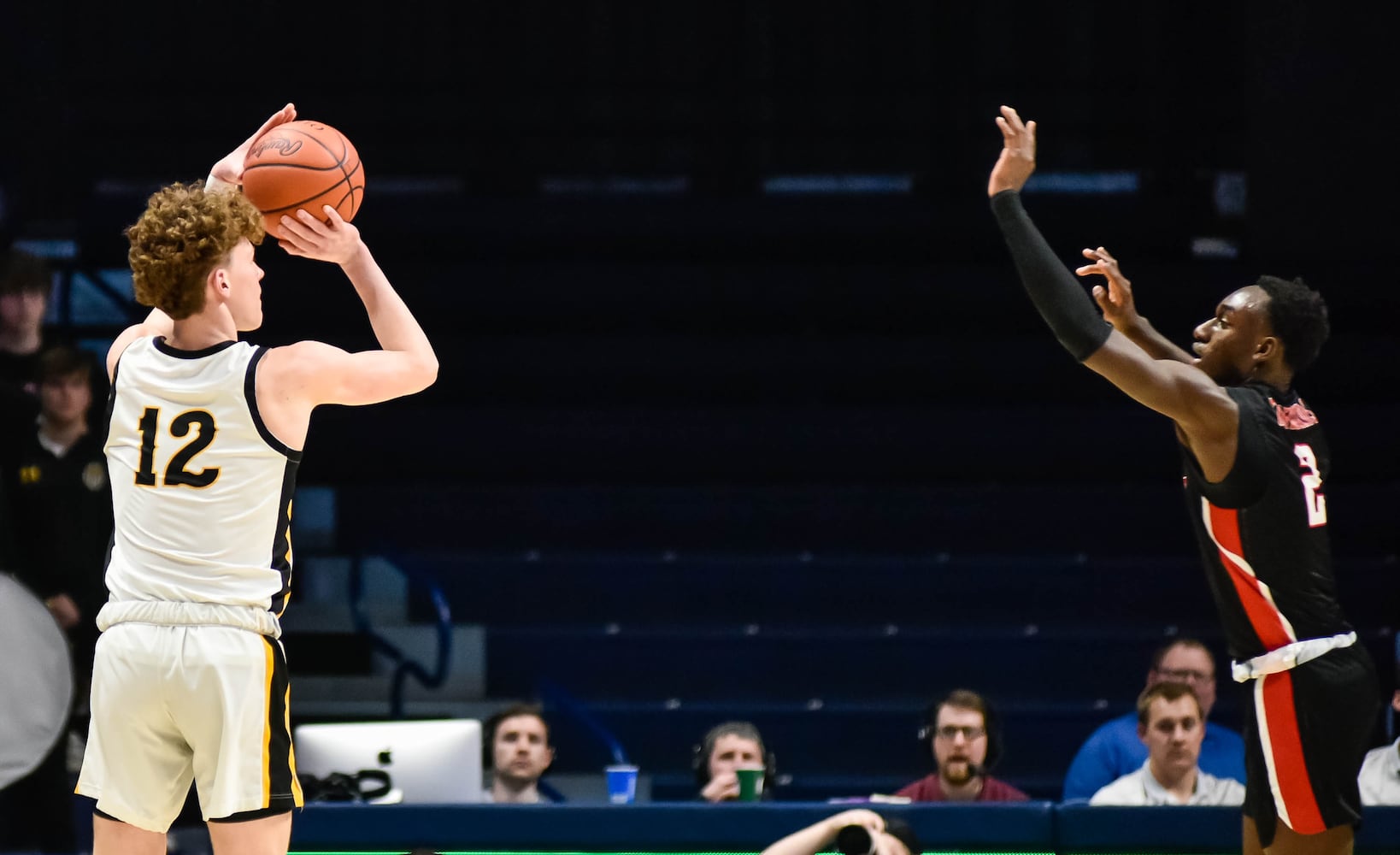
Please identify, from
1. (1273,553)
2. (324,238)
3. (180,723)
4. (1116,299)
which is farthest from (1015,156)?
(180,723)

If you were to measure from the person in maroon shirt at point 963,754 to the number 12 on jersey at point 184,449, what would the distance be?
3.45 meters

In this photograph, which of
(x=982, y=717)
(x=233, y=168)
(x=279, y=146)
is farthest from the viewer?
(x=982, y=717)

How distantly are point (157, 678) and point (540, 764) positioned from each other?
2.95 m

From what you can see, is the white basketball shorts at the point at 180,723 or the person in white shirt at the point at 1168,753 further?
the person in white shirt at the point at 1168,753

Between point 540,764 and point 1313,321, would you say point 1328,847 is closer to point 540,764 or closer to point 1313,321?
point 1313,321

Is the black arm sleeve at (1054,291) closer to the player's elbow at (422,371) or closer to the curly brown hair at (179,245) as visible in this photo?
the player's elbow at (422,371)

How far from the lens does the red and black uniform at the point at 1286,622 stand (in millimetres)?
3742

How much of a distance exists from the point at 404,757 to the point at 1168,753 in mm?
2585

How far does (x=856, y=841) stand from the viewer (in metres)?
4.38

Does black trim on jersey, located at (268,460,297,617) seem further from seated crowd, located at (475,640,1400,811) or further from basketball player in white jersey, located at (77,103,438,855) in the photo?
seated crowd, located at (475,640,1400,811)

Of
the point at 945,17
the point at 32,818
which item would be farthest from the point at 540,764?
Result: the point at 945,17

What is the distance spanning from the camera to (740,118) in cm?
1034

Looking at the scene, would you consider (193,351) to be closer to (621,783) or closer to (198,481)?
(198,481)

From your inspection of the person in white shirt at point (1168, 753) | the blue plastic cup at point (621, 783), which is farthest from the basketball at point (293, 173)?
the person in white shirt at point (1168, 753)
